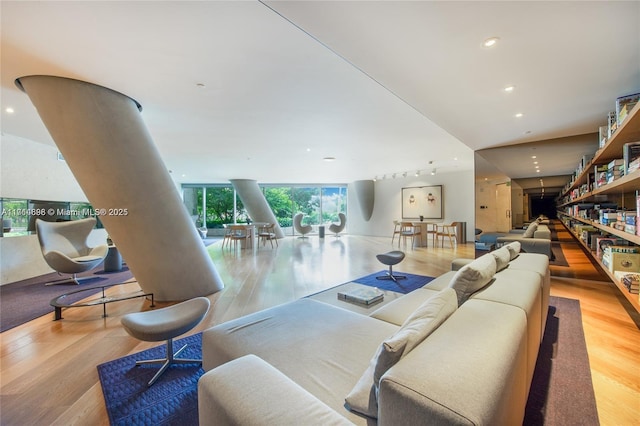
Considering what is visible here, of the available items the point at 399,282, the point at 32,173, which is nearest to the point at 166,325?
the point at 399,282

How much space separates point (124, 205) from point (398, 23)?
3.41 metres

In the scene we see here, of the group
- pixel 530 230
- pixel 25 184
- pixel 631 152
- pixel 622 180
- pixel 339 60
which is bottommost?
pixel 530 230

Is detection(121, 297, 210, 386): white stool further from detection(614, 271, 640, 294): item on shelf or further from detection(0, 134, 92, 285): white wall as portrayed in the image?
detection(0, 134, 92, 285): white wall

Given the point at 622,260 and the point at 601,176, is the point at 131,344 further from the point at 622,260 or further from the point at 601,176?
the point at 601,176

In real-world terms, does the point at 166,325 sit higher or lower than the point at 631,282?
lower

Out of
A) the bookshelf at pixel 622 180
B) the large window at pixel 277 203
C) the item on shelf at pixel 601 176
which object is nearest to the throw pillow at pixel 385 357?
the bookshelf at pixel 622 180

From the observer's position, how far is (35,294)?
4.01 m

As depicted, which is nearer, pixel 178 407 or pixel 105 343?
pixel 178 407

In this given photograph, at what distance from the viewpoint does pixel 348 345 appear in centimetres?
150

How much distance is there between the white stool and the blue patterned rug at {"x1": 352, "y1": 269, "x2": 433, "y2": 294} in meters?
2.71

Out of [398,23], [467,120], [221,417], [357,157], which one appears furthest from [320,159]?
[221,417]

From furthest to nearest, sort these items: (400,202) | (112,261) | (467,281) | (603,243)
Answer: (400,202) → (112,261) → (603,243) → (467,281)

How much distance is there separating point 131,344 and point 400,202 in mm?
10605

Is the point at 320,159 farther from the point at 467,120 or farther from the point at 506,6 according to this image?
the point at 506,6
